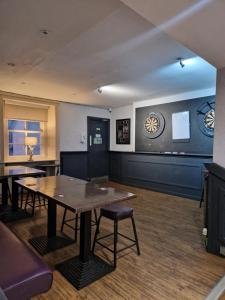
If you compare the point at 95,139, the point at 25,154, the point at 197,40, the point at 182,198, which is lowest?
the point at 182,198

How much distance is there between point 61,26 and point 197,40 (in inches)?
51.4

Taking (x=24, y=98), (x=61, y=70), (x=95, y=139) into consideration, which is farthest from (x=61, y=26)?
(x=95, y=139)

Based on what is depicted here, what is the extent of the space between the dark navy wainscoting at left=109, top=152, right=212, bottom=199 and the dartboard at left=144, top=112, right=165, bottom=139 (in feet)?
1.83

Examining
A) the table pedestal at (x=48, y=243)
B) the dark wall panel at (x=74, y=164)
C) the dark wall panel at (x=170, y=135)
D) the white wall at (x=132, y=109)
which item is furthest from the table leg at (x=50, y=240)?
the white wall at (x=132, y=109)

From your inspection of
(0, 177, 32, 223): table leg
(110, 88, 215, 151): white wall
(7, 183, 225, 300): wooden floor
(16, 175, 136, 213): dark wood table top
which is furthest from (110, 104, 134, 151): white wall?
(16, 175, 136, 213): dark wood table top

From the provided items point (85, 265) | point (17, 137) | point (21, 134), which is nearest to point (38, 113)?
point (21, 134)

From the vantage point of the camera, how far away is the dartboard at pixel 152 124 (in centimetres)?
552

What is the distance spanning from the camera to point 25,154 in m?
5.37

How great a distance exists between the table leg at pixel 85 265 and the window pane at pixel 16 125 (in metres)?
3.95

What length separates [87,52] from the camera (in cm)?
266

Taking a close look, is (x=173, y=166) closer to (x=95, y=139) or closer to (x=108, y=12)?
(x=95, y=139)

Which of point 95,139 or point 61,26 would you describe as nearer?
point 61,26

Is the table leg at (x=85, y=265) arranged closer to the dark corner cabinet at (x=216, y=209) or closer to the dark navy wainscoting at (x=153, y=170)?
the dark corner cabinet at (x=216, y=209)

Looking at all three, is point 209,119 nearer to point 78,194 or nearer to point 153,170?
point 153,170
